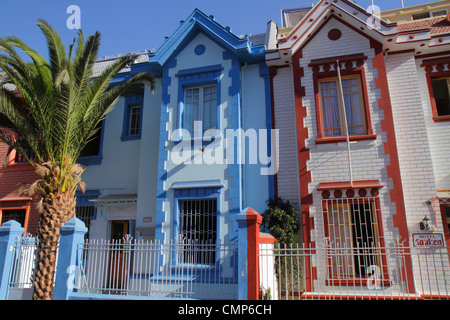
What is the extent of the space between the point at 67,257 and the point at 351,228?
720 centimetres

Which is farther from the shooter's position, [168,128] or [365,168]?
[168,128]

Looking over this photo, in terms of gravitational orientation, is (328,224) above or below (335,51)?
below

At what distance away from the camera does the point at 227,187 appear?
11008 mm

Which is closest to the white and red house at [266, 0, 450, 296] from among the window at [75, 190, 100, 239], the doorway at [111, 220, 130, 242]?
the doorway at [111, 220, 130, 242]

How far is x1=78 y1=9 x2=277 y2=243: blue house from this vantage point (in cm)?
1112

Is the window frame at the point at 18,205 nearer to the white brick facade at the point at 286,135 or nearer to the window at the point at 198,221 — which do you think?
the window at the point at 198,221

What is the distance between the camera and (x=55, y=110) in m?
10.3

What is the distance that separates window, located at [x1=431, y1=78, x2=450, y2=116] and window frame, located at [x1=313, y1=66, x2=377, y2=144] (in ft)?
7.45

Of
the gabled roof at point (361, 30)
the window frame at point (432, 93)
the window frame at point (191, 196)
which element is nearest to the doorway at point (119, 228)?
the window frame at point (191, 196)

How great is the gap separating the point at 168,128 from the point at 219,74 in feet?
7.99

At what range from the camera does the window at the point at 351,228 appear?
31.6 ft
